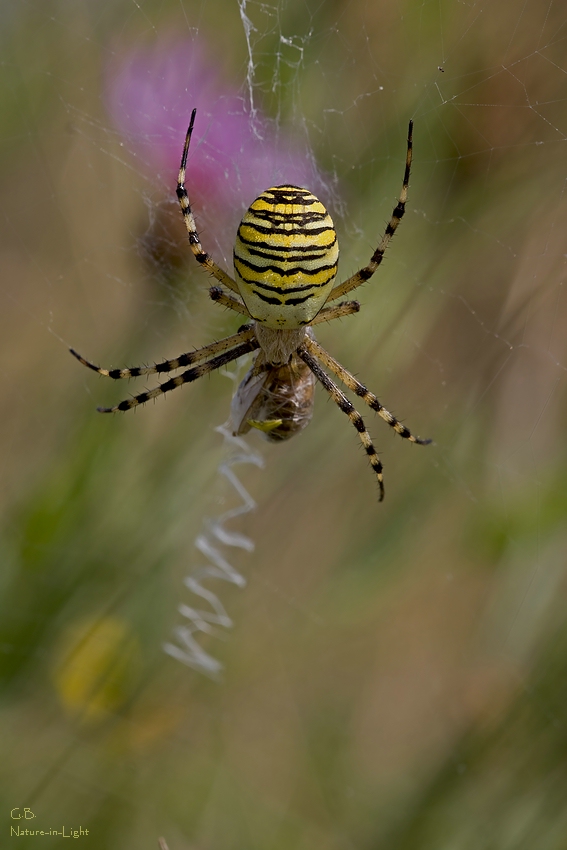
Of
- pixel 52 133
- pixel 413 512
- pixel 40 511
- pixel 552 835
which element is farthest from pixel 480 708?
pixel 52 133

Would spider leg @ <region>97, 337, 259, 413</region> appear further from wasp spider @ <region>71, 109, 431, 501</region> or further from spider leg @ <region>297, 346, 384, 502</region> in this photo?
spider leg @ <region>297, 346, 384, 502</region>

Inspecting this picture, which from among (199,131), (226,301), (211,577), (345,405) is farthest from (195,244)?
(211,577)

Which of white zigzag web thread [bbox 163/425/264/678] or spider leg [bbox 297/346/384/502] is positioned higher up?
spider leg [bbox 297/346/384/502]

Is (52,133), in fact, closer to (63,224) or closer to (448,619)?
(63,224)

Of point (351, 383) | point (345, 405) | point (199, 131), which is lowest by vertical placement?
Result: point (345, 405)

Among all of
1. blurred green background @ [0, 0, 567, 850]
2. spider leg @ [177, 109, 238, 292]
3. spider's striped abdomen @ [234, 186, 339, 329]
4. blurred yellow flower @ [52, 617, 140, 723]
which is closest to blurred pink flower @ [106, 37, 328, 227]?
blurred green background @ [0, 0, 567, 850]

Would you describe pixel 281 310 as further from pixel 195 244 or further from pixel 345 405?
pixel 345 405

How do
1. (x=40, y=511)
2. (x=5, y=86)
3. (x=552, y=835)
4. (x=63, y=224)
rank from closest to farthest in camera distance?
(x=552, y=835) → (x=40, y=511) → (x=5, y=86) → (x=63, y=224)
